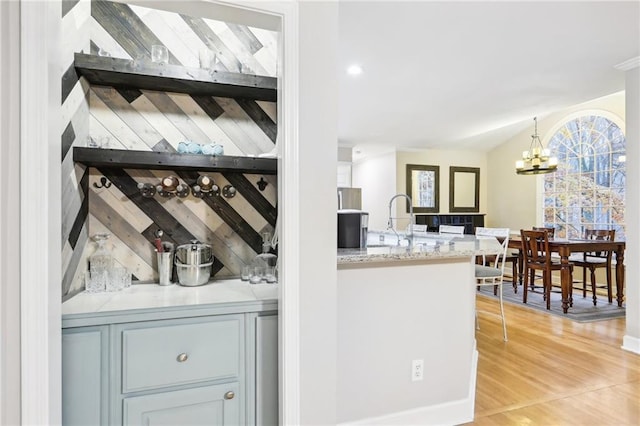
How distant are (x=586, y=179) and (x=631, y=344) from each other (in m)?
4.09

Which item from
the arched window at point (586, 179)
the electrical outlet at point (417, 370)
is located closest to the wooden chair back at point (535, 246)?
the arched window at point (586, 179)

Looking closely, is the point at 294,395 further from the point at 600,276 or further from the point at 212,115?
the point at 600,276

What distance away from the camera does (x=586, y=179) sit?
6.25m

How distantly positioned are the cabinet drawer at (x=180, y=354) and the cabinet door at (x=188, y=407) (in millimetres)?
45

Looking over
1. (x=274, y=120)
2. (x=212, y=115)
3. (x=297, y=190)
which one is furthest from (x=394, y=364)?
(x=212, y=115)

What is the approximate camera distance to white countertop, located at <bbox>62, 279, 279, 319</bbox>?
1398mm

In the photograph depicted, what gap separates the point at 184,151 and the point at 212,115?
30 centimetres

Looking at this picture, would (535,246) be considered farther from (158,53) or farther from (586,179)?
(158,53)

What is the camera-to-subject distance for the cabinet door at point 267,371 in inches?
59.5

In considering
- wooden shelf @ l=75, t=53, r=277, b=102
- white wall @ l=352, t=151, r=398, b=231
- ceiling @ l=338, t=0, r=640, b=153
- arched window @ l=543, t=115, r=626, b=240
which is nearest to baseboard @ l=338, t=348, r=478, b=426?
wooden shelf @ l=75, t=53, r=277, b=102

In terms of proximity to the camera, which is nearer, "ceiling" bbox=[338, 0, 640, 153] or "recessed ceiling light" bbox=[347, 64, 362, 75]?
"ceiling" bbox=[338, 0, 640, 153]

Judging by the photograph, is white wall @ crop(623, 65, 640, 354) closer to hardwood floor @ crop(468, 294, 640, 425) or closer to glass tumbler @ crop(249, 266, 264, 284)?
hardwood floor @ crop(468, 294, 640, 425)

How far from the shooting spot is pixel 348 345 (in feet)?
5.90

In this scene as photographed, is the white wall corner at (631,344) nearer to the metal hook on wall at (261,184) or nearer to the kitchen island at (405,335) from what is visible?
the kitchen island at (405,335)
